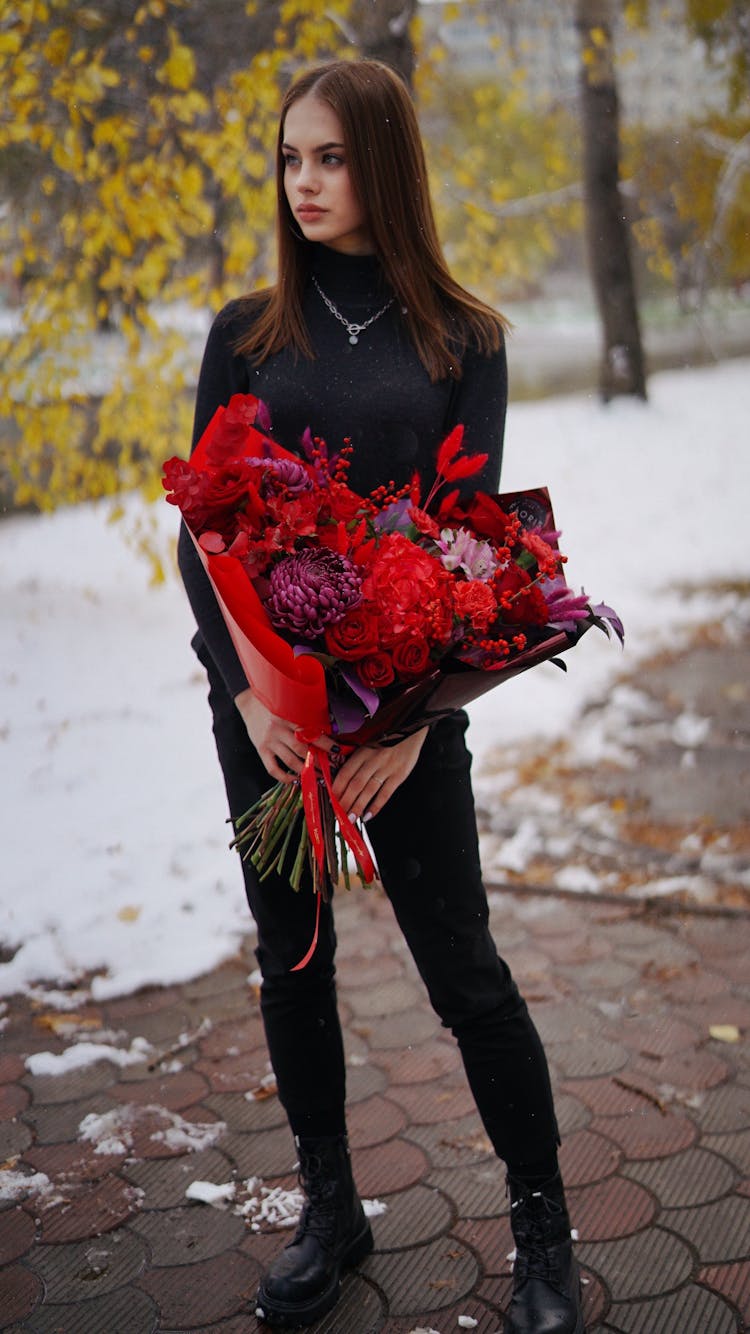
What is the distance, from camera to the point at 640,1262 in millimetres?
2273

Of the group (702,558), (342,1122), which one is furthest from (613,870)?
(702,558)

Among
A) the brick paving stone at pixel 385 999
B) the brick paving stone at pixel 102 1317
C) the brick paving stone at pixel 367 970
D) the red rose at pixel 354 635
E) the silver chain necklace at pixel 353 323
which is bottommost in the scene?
the brick paving stone at pixel 367 970

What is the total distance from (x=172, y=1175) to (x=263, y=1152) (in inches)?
7.5

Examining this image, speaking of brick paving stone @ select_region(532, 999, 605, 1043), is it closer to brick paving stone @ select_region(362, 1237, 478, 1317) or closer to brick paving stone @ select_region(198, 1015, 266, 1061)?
brick paving stone @ select_region(198, 1015, 266, 1061)

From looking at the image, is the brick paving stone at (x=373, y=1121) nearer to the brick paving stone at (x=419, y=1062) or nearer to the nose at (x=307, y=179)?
the brick paving stone at (x=419, y=1062)

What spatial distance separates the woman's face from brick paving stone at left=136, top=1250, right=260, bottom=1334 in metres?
1.77

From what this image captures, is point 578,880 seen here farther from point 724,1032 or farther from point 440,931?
point 440,931

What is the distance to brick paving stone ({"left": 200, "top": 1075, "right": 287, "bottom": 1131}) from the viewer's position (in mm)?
2752

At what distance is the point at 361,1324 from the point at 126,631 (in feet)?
14.3

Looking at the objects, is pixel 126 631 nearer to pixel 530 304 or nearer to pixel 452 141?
pixel 452 141

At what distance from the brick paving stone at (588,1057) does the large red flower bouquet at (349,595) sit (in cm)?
129

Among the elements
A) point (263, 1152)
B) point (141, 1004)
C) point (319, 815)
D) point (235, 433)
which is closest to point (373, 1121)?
point (263, 1152)

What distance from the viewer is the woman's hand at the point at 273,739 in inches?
74.0

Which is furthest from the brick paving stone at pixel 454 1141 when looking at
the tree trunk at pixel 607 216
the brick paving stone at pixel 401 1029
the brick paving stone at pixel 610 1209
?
the tree trunk at pixel 607 216
